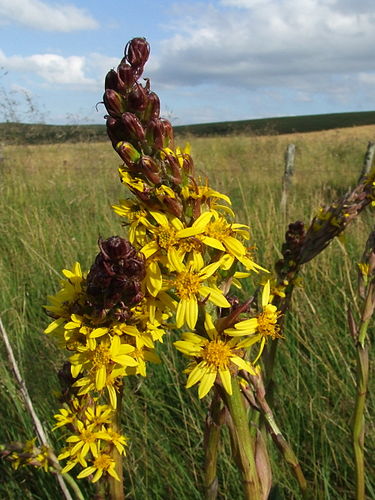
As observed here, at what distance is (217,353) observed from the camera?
905 millimetres

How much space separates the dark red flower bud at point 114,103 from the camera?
89cm

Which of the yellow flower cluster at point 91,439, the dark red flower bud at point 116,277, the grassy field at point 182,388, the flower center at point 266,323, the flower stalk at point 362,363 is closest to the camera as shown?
the dark red flower bud at point 116,277

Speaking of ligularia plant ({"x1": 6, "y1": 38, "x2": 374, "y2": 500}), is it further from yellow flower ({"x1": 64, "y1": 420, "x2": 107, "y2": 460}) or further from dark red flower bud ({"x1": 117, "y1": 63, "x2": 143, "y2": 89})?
yellow flower ({"x1": 64, "y1": 420, "x2": 107, "y2": 460})

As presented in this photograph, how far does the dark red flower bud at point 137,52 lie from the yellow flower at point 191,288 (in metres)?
0.40

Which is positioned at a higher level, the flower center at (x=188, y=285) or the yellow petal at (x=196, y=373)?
the flower center at (x=188, y=285)

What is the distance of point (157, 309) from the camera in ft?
A: 3.13

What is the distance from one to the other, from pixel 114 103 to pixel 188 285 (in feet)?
1.25

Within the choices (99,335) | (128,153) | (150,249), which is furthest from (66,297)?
(128,153)

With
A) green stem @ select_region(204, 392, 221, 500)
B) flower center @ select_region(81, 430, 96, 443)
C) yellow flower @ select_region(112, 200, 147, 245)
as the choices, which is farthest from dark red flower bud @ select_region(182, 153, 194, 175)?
flower center @ select_region(81, 430, 96, 443)

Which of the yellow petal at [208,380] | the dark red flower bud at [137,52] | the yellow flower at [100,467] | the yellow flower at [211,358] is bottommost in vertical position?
the yellow flower at [100,467]

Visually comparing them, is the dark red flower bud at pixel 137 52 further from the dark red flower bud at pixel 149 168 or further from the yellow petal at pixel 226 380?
the yellow petal at pixel 226 380

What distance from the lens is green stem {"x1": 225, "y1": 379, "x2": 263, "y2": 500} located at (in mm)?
920

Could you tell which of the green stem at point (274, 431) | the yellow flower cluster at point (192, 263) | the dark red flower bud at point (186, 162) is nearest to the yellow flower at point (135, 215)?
the yellow flower cluster at point (192, 263)

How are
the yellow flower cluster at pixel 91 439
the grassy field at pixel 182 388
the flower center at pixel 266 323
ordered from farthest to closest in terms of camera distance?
1. the grassy field at pixel 182 388
2. the yellow flower cluster at pixel 91 439
3. the flower center at pixel 266 323
